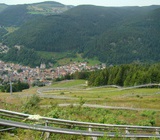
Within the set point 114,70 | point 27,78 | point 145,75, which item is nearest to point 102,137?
point 145,75

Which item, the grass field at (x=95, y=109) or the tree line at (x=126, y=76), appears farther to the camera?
the tree line at (x=126, y=76)

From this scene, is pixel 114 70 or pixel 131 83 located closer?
pixel 131 83

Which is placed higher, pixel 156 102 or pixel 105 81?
pixel 156 102

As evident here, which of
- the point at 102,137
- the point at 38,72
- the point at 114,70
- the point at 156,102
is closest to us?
the point at 102,137

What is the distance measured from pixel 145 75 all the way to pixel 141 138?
263 feet

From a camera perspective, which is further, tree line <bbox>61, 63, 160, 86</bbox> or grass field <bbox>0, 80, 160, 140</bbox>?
tree line <bbox>61, 63, 160, 86</bbox>

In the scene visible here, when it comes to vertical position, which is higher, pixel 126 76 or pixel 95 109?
A: pixel 95 109

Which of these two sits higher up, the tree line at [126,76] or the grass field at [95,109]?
the grass field at [95,109]

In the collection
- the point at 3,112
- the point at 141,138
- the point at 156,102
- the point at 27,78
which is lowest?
the point at 27,78

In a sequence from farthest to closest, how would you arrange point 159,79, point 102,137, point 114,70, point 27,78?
point 27,78, point 114,70, point 159,79, point 102,137

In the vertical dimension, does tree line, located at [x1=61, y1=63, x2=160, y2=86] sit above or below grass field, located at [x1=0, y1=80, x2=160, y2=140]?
below

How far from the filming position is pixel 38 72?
647 feet

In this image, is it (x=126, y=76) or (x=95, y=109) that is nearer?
(x=95, y=109)

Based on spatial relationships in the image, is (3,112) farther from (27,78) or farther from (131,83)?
(27,78)
